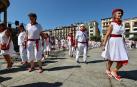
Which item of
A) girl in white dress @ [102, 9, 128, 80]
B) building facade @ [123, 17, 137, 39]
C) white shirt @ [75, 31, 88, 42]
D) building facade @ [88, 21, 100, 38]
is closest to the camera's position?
girl in white dress @ [102, 9, 128, 80]

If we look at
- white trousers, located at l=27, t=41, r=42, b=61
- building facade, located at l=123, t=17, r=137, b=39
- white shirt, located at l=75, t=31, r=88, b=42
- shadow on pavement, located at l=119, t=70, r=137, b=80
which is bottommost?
shadow on pavement, located at l=119, t=70, r=137, b=80

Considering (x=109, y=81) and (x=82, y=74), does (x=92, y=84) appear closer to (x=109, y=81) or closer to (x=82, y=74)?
(x=109, y=81)

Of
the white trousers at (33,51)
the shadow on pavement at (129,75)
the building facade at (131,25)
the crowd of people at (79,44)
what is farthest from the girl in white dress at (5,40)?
the building facade at (131,25)

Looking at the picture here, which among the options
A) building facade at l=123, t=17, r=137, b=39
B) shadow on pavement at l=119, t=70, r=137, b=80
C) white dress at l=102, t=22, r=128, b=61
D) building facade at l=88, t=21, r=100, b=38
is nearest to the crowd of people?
white dress at l=102, t=22, r=128, b=61

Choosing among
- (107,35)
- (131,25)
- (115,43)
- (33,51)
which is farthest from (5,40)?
(131,25)

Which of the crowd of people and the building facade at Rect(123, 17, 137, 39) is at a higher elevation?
the building facade at Rect(123, 17, 137, 39)

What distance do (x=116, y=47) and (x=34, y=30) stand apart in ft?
8.90

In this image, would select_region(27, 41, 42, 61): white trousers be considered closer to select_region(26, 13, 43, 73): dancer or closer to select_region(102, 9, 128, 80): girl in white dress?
select_region(26, 13, 43, 73): dancer

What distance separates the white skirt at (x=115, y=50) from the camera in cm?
771

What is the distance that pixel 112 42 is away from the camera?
780cm

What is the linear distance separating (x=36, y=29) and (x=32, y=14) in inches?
20.2

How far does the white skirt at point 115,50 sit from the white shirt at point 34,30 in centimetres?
235

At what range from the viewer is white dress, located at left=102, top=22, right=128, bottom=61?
25.3 ft

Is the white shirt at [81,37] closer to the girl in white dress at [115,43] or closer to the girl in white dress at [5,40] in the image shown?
the girl in white dress at [5,40]
